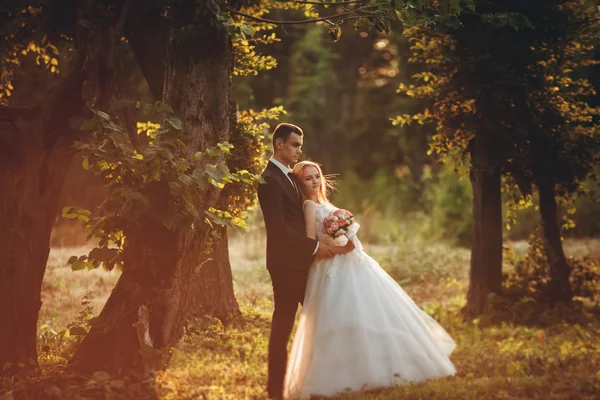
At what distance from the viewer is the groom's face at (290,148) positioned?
7.01 meters

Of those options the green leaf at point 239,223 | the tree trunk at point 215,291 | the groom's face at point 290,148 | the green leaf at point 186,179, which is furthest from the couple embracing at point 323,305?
the tree trunk at point 215,291

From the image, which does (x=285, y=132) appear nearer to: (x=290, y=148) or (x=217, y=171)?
(x=290, y=148)

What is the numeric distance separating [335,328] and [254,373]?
4.86ft

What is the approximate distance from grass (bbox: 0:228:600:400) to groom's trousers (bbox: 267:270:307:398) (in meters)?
0.42

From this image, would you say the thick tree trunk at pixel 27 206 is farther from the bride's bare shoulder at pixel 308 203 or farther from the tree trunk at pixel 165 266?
the bride's bare shoulder at pixel 308 203

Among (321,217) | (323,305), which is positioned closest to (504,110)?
(321,217)

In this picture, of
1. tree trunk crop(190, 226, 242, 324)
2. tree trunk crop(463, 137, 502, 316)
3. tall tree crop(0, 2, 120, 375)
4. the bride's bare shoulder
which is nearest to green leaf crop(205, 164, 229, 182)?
the bride's bare shoulder

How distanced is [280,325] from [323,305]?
548 mm

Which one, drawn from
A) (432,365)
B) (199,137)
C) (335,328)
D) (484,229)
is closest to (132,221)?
(199,137)

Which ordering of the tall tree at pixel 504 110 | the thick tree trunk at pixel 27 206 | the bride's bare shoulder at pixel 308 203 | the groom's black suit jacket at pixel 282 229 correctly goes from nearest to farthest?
the groom's black suit jacket at pixel 282 229
the bride's bare shoulder at pixel 308 203
the thick tree trunk at pixel 27 206
the tall tree at pixel 504 110

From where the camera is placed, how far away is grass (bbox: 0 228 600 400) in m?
6.95

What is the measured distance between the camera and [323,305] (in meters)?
7.09

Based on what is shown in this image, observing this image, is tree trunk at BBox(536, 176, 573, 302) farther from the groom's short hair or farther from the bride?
the groom's short hair

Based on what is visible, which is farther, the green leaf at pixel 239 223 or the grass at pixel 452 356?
the grass at pixel 452 356
